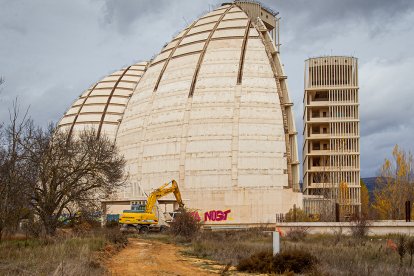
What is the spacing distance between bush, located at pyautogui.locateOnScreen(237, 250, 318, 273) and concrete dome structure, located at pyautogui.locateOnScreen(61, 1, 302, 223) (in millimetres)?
34218

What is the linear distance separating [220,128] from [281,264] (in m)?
37.9

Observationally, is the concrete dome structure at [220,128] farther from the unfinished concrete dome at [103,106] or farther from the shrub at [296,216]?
the unfinished concrete dome at [103,106]

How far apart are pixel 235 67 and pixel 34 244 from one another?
129ft

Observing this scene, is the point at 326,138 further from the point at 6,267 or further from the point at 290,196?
the point at 6,267

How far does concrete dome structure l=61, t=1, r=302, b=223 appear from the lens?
5094 centimetres

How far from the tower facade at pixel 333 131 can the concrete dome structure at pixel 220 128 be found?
4.45 meters

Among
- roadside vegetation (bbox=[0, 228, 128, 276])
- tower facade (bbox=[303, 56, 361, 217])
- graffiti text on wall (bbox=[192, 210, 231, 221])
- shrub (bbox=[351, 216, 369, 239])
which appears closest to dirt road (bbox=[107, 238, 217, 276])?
roadside vegetation (bbox=[0, 228, 128, 276])

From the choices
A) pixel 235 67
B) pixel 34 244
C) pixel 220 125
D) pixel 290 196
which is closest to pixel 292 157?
pixel 290 196

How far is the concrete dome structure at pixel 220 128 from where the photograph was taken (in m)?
50.9

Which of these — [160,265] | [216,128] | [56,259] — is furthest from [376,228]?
[56,259]

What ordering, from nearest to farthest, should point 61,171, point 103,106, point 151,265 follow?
point 151,265
point 61,171
point 103,106

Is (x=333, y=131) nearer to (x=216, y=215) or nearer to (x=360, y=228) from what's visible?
(x=216, y=215)

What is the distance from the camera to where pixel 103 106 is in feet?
250

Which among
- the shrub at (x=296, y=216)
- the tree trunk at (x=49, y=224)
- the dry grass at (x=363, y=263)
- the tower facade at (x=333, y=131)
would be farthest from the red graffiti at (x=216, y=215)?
the dry grass at (x=363, y=263)
